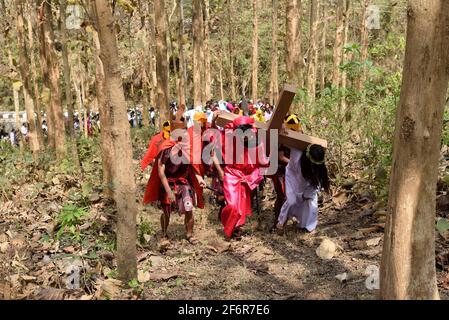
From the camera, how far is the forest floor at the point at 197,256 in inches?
164

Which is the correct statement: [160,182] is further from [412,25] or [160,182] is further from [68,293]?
[412,25]

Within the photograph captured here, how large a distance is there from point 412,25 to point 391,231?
3.99 ft

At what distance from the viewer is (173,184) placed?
6.36 metres

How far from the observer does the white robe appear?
625cm

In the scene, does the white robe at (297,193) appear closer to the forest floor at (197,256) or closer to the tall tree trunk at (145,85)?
the forest floor at (197,256)

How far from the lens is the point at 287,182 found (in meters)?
6.31

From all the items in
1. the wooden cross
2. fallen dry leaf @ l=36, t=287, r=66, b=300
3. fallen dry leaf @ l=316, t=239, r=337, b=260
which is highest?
the wooden cross

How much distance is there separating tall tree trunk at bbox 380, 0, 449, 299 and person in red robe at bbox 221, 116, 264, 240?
128 inches

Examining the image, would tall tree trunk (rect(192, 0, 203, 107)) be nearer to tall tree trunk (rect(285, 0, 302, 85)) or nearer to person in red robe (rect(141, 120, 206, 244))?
tall tree trunk (rect(285, 0, 302, 85))

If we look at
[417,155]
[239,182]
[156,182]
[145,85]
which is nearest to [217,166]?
[239,182]

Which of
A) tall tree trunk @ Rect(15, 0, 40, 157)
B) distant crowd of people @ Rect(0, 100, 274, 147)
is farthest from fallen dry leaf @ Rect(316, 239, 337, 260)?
tall tree trunk @ Rect(15, 0, 40, 157)

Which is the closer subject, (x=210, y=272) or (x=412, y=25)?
(x=412, y=25)

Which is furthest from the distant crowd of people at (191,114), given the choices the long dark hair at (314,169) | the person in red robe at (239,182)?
the long dark hair at (314,169)
